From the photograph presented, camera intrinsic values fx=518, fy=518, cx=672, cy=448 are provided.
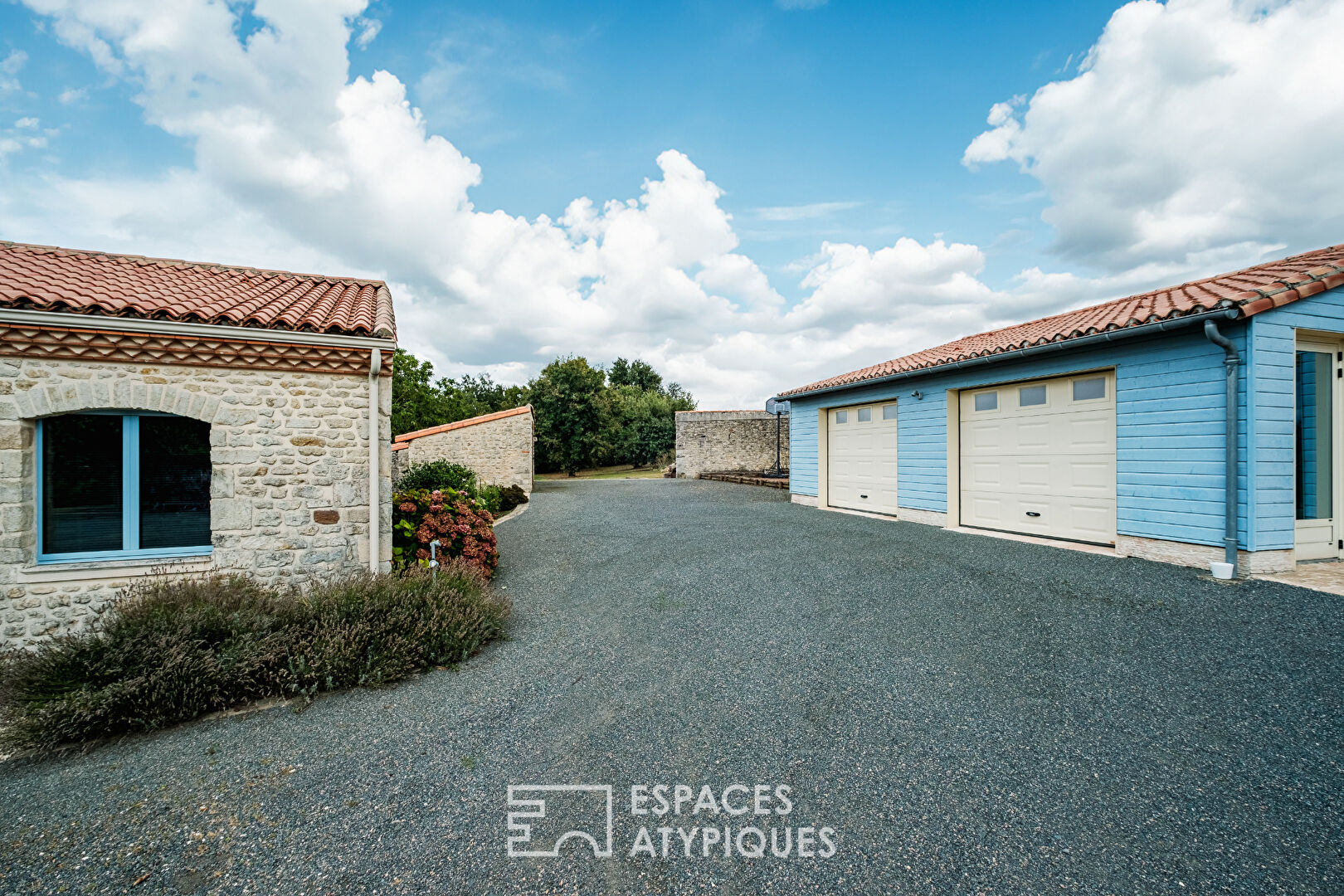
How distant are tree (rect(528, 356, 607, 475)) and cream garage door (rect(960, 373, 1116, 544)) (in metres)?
22.1

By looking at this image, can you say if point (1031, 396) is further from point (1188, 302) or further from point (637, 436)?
point (637, 436)

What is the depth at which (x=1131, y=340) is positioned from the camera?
21.4 feet

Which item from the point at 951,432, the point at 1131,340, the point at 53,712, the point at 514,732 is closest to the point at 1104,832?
the point at 514,732

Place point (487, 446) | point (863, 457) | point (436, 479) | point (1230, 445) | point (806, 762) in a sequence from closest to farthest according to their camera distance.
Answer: point (806, 762), point (1230, 445), point (436, 479), point (863, 457), point (487, 446)

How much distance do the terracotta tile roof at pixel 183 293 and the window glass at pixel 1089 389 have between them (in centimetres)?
899

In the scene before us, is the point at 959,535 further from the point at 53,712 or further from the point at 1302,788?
the point at 53,712

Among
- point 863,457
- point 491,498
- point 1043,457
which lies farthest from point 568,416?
point 1043,457

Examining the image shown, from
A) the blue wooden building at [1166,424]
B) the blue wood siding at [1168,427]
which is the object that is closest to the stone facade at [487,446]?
the blue wooden building at [1166,424]

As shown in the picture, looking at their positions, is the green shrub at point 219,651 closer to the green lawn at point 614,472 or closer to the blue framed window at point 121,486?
the blue framed window at point 121,486

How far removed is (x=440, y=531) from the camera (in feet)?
21.9

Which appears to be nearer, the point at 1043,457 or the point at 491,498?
the point at 1043,457

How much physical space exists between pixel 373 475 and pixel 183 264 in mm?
4681

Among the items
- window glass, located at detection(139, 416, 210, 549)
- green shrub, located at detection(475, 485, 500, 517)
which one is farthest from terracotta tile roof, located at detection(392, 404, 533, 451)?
window glass, located at detection(139, 416, 210, 549)

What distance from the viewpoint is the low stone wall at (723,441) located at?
2294 centimetres
